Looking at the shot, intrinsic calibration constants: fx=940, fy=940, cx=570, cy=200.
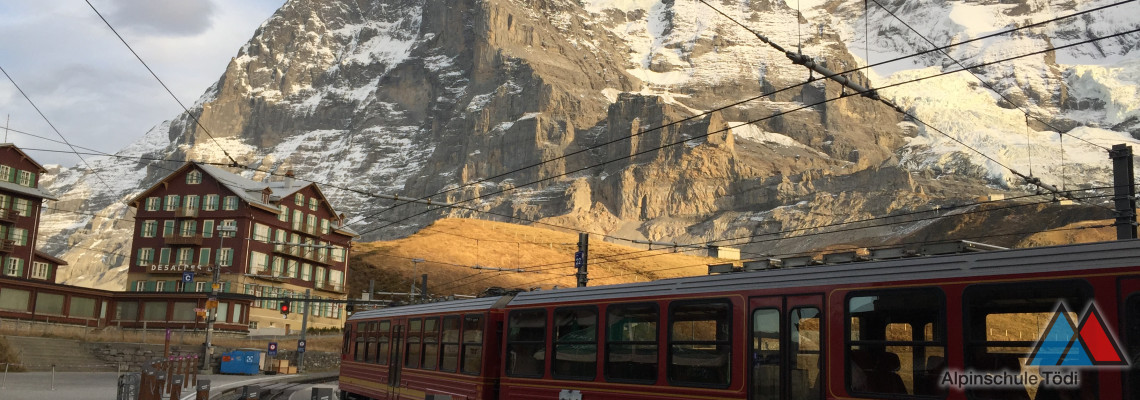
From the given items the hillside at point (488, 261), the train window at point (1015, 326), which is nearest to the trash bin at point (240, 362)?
the hillside at point (488, 261)

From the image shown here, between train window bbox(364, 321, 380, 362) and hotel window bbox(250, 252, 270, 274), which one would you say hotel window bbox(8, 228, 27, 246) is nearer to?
hotel window bbox(250, 252, 270, 274)

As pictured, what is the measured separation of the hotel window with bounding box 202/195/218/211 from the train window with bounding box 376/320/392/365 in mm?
56175

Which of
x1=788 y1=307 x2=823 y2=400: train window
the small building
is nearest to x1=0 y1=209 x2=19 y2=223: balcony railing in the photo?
the small building

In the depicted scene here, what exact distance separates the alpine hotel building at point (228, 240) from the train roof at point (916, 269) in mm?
64717

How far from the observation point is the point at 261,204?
78500mm

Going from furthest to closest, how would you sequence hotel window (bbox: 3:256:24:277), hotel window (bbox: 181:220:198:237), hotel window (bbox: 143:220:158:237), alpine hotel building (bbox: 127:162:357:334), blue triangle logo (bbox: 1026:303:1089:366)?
hotel window (bbox: 143:220:158:237), hotel window (bbox: 181:220:198:237), alpine hotel building (bbox: 127:162:357:334), hotel window (bbox: 3:256:24:277), blue triangle logo (bbox: 1026:303:1089:366)

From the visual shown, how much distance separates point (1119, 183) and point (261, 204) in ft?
228

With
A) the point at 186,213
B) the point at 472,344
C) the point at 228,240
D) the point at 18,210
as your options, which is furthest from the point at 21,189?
the point at 472,344

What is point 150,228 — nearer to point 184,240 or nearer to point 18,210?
point 184,240

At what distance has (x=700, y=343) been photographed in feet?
49.5

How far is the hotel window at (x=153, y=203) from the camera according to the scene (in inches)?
3223

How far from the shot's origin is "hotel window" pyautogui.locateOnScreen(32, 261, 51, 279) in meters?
80.0

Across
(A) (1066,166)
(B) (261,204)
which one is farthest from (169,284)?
(A) (1066,166)

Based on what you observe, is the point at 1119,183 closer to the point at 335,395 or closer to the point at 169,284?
the point at 335,395
